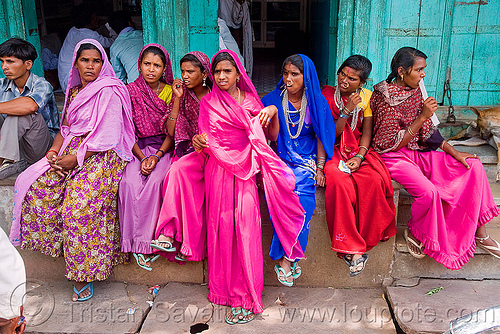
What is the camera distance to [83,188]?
3221 millimetres

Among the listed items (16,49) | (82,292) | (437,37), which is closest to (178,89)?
(16,49)

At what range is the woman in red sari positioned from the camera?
10.5 feet

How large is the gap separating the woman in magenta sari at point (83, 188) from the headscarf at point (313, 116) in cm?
118

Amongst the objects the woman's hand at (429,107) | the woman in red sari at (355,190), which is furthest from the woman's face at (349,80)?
the woman's hand at (429,107)

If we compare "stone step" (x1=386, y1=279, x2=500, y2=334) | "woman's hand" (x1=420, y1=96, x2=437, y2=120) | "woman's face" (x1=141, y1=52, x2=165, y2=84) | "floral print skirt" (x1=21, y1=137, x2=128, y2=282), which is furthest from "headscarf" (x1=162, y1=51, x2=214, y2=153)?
"stone step" (x1=386, y1=279, x2=500, y2=334)

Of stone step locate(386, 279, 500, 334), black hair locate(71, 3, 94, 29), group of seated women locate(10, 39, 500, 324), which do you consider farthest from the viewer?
black hair locate(71, 3, 94, 29)

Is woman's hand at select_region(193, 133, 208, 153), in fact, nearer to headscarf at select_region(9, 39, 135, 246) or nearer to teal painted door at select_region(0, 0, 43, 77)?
headscarf at select_region(9, 39, 135, 246)

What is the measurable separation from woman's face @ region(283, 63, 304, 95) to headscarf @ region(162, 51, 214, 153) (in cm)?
59

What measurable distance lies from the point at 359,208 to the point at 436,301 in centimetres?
87

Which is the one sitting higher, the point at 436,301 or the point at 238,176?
the point at 238,176

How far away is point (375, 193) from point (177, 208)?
1.42 m

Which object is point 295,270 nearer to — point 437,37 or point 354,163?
point 354,163

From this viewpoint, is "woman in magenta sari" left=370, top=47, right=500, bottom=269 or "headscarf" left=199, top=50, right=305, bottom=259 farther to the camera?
"woman in magenta sari" left=370, top=47, right=500, bottom=269

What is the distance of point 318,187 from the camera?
132 inches
